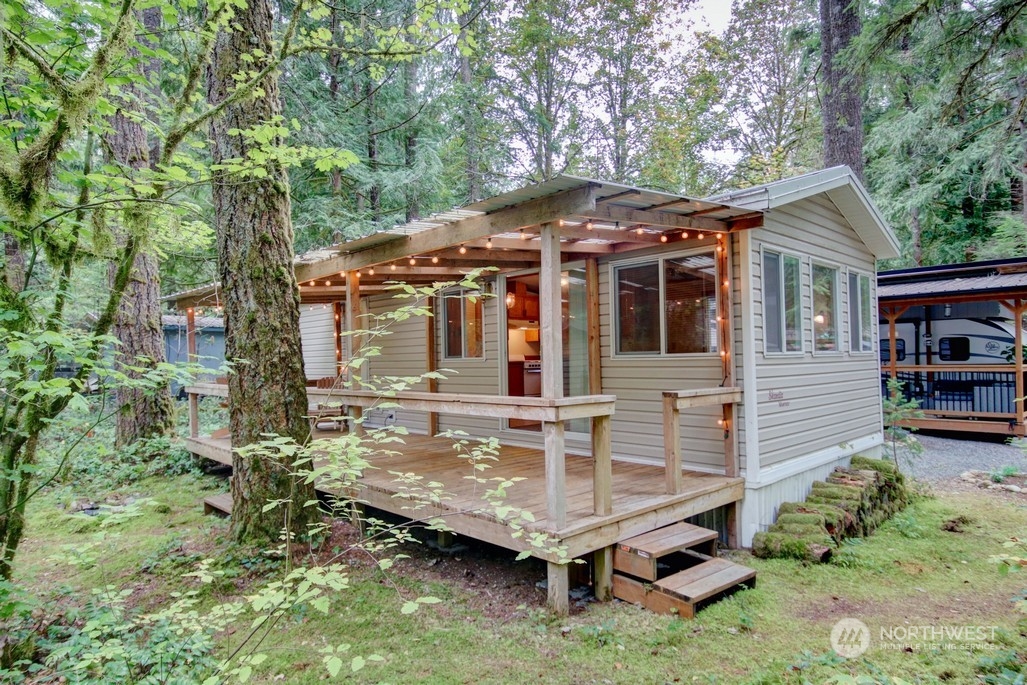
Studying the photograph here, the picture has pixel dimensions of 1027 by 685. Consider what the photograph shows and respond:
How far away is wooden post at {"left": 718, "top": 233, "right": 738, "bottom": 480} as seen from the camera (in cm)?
562

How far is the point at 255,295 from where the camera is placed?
4.81 m

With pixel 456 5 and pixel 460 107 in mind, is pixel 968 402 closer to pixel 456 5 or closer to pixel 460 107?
pixel 456 5

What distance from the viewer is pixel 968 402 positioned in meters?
10.7

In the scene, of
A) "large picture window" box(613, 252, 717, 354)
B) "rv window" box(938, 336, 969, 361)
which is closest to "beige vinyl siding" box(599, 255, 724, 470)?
"large picture window" box(613, 252, 717, 354)

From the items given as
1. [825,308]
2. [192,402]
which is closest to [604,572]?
[825,308]

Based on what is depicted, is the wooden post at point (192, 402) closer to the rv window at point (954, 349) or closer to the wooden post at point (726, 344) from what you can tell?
the wooden post at point (726, 344)

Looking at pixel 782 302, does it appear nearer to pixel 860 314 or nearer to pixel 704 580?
pixel 860 314

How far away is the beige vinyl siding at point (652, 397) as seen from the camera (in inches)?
235

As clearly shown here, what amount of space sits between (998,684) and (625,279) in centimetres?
462

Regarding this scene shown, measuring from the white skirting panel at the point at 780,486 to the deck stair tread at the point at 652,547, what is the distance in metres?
0.97

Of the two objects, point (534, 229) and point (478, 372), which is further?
point (478, 372)

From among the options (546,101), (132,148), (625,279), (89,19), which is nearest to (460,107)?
(546,101)

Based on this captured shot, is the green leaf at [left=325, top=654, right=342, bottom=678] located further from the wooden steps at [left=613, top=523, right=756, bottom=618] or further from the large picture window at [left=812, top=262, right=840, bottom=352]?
the large picture window at [left=812, top=262, right=840, bottom=352]

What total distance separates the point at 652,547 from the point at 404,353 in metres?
5.98
